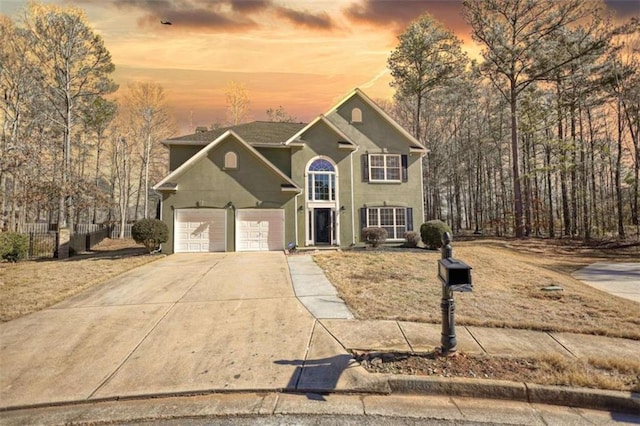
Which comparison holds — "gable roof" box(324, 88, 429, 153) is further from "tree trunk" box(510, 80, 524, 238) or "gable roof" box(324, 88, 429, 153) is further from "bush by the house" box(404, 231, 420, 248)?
"tree trunk" box(510, 80, 524, 238)

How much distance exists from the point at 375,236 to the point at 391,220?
2.00 meters

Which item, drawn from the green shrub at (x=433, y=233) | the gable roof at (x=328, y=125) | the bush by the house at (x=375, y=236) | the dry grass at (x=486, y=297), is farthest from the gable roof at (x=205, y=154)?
the green shrub at (x=433, y=233)

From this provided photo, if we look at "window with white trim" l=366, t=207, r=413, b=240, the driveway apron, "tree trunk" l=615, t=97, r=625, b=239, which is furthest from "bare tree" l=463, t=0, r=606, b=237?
the driveway apron

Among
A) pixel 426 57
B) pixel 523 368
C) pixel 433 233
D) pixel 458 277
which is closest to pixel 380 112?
pixel 433 233

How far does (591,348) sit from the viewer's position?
5133 millimetres

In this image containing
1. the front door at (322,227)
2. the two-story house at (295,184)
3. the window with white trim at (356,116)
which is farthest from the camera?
the window with white trim at (356,116)

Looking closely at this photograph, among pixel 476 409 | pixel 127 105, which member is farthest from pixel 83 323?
pixel 127 105

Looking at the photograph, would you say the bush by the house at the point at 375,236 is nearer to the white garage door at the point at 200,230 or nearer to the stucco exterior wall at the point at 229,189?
the stucco exterior wall at the point at 229,189

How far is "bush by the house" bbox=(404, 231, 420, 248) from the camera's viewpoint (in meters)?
18.2

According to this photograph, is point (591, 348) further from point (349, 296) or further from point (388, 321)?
point (349, 296)

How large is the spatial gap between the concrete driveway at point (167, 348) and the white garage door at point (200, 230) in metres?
7.20

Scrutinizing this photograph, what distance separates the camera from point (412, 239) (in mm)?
18188

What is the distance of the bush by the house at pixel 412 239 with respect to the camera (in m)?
18.2

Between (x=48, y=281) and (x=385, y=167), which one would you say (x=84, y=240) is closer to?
(x=48, y=281)
